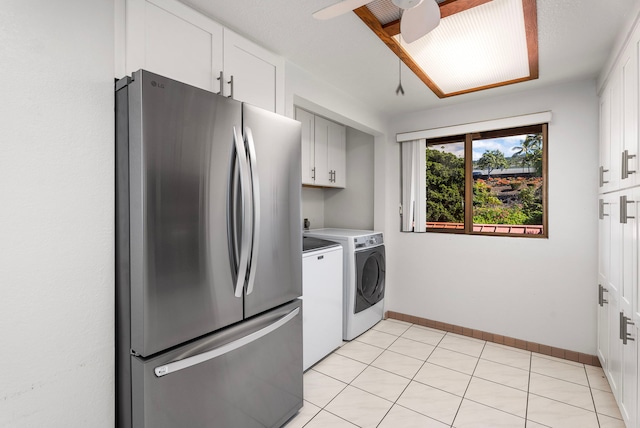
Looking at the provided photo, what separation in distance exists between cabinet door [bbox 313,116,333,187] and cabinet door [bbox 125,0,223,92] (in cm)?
178

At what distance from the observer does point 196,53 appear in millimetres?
1685

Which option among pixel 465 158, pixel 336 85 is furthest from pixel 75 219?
pixel 465 158

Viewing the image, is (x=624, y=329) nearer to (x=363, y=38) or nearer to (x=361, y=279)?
(x=361, y=279)

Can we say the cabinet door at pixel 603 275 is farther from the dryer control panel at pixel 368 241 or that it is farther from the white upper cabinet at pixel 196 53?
the white upper cabinet at pixel 196 53

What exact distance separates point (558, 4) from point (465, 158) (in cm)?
177

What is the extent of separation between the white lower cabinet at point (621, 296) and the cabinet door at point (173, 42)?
229cm

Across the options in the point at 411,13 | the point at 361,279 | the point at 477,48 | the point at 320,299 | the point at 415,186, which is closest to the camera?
the point at 411,13

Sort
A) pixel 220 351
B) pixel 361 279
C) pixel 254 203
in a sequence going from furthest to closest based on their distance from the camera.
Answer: pixel 361 279 < pixel 254 203 < pixel 220 351

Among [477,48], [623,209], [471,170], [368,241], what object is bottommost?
[368,241]

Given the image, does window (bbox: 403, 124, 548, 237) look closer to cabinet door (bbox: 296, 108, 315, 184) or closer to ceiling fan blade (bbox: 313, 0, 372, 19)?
cabinet door (bbox: 296, 108, 315, 184)

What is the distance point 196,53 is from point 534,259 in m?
3.14

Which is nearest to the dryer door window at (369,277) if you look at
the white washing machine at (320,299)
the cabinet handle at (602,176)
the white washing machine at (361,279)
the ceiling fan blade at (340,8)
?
the white washing machine at (361,279)

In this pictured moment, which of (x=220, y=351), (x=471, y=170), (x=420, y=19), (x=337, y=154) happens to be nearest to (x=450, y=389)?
(x=220, y=351)

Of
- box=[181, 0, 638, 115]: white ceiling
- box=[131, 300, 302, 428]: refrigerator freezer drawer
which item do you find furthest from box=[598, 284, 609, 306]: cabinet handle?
box=[131, 300, 302, 428]: refrigerator freezer drawer
